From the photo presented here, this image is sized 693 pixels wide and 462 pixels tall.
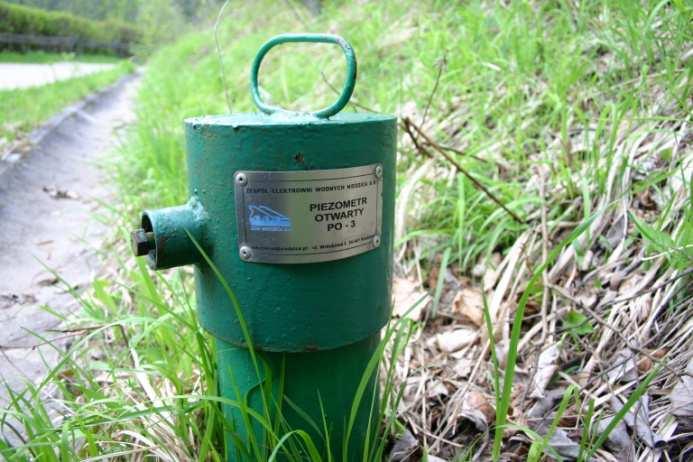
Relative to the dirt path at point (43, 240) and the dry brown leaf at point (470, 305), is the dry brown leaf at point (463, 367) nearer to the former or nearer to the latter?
the dry brown leaf at point (470, 305)

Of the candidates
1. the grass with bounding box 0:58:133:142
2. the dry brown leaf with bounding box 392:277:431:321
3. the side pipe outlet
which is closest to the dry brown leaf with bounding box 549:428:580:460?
the dry brown leaf with bounding box 392:277:431:321

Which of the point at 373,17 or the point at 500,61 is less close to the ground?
the point at 373,17

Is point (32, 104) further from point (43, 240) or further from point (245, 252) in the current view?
point (245, 252)

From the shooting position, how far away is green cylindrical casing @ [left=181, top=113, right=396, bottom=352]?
955mm

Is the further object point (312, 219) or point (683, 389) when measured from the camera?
point (683, 389)

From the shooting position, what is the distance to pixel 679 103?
169 centimetres

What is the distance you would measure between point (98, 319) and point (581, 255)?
1520mm

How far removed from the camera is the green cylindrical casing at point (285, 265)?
3.13ft

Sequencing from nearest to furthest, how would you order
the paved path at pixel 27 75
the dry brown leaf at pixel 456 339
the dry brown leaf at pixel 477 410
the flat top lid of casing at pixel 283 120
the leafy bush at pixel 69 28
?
the flat top lid of casing at pixel 283 120 → the dry brown leaf at pixel 477 410 → the dry brown leaf at pixel 456 339 → the paved path at pixel 27 75 → the leafy bush at pixel 69 28

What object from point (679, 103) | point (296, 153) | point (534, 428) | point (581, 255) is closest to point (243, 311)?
point (296, 153)

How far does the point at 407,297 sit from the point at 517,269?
38cm

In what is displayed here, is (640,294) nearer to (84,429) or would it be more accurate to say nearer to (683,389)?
(683,389)

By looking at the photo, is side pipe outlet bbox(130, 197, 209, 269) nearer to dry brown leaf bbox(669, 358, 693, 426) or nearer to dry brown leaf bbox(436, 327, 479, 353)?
→ dry brown leaf bbox(436, 327, 479, 353)

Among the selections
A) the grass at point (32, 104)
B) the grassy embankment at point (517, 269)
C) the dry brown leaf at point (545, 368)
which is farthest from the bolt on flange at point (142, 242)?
the grass at point (32, 104)
